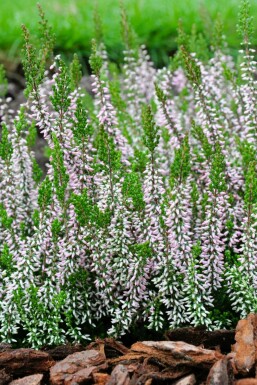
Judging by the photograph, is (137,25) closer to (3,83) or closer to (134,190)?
(3,83)

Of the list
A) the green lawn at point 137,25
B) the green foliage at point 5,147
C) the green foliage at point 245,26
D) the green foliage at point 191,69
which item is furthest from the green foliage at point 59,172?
the green lawn at point 137,25

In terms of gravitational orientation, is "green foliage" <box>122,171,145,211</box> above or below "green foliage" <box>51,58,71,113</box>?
below

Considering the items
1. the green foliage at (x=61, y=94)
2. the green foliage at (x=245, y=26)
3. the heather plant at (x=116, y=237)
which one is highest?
the green foliage at (x=245, y=26)

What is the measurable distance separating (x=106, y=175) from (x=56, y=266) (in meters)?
0.58

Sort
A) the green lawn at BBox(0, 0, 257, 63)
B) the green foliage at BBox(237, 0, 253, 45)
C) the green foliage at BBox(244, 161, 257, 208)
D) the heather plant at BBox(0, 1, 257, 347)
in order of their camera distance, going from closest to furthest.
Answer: the green foliage at BBox(244, 161, 257, 208)
the heather plant at BBox(0, 1, 257, 347)
the green foliage at BBox(237, 0, 253, 45)
the green lawn at BBox(0, 0, 257, 63)

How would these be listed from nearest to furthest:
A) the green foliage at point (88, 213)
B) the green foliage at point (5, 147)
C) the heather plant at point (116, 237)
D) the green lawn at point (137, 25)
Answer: the green foliage at point (88, 213) < the heather plant at point (116, 237) < the green foliage at point (5, 147) < the green lawn at point (137, 25)

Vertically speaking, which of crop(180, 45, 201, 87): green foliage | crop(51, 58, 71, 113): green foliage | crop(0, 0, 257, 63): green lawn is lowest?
crop(51, 58, 71, 113): green foliage

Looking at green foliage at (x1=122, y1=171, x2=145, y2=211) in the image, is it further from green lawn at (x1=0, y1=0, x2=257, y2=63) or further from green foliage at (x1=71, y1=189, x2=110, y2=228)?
green lawn at (x1=0, y1=0, x2=257, y2=63)

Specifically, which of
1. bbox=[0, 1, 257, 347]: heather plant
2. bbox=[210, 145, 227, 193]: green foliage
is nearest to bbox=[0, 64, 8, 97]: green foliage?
bbox=[0, 1, 257, 347]: heather plant

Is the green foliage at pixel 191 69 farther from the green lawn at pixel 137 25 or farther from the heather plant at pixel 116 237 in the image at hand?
the green lawn at pixel 137 25

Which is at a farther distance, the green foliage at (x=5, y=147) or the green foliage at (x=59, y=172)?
the green foliage at (x=5, y=147)

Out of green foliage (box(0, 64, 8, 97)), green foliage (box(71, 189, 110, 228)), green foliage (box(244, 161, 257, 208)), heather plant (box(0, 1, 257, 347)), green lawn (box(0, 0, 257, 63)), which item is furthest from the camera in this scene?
green lawn (box(0, 0, 257, 63))

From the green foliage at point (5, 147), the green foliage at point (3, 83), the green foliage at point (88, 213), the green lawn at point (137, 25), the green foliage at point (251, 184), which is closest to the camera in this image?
the green foliage at point (251, 184)

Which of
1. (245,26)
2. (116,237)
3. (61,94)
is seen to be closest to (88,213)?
(116,237)
